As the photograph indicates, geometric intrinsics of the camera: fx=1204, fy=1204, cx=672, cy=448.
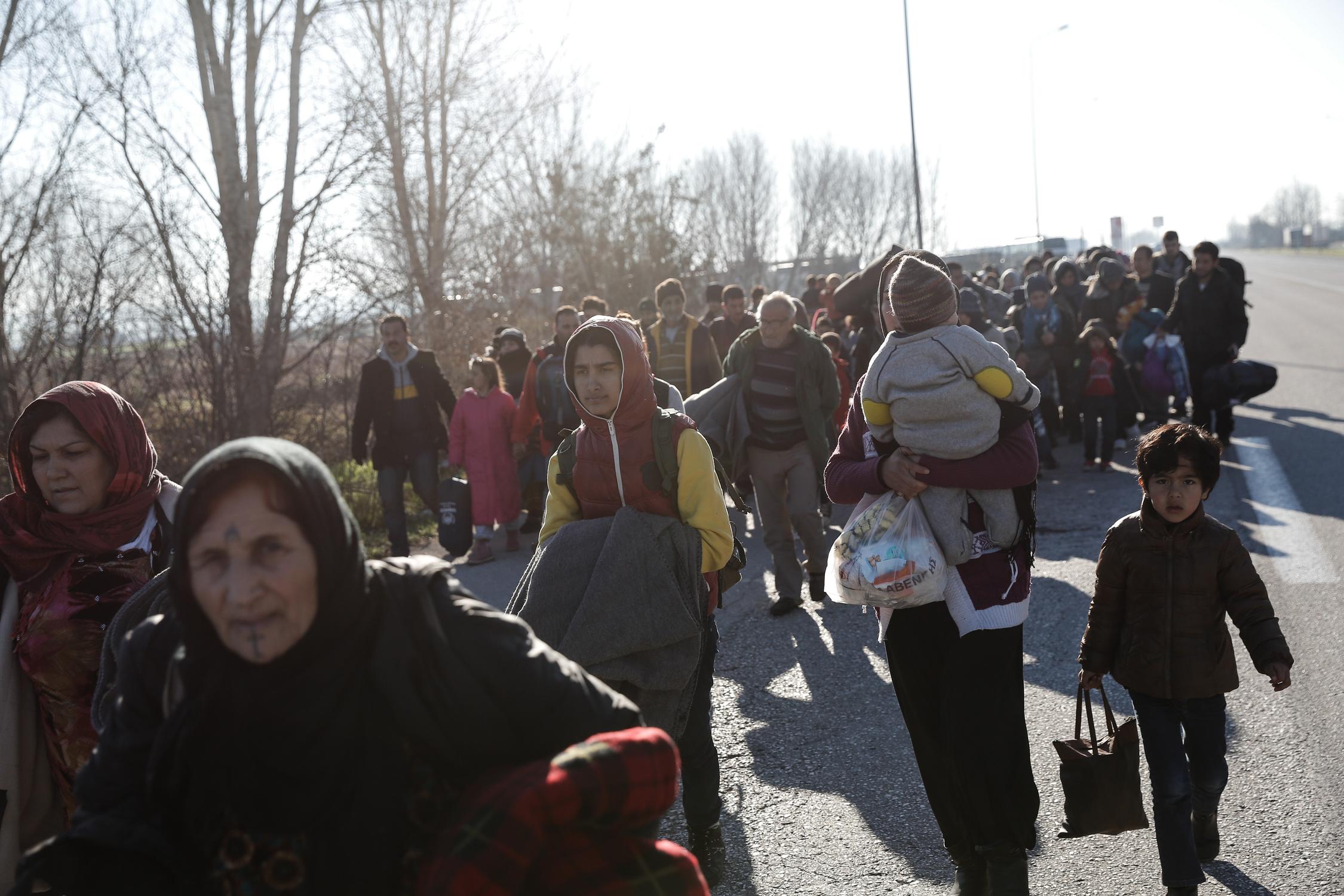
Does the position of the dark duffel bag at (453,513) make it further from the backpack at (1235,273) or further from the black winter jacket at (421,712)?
the backpack at (1235,273)

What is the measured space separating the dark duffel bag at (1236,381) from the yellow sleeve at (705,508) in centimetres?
920

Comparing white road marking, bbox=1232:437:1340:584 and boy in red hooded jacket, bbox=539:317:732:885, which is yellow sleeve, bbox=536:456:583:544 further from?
white road marking, bbox=1232:437:1340:584

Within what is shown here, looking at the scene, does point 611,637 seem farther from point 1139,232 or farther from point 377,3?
point 1139,232

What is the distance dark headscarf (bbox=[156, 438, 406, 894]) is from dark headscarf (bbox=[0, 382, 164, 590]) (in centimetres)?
159

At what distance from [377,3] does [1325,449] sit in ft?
56.9

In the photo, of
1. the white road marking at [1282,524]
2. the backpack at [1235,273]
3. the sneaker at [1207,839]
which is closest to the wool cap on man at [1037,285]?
the backpack at [1235,273]

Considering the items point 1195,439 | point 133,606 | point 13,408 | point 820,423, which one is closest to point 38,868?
point 133,606

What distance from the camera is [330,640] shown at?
1.96 metres

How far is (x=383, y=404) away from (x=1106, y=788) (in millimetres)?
7577

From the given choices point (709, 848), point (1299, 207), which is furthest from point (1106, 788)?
point (1299, 207)

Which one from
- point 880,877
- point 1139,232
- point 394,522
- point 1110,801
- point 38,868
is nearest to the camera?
point 38,868

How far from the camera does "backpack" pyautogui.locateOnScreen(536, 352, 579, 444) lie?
398 inches

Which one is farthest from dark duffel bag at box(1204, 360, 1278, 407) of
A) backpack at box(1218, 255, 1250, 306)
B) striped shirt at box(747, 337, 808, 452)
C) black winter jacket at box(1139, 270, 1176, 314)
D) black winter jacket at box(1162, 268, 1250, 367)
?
striped shirt at box(747, 337, 808, 452)

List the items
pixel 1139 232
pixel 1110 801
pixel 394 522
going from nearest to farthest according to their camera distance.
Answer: pixel 1110 801 < pixel 394 522 < pixel 1139 232
